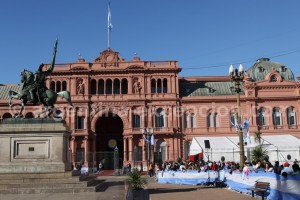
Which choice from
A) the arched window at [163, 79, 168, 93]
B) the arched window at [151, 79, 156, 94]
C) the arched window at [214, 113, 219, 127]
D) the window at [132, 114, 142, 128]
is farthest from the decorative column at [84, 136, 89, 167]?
the arched window at [214, 113, 219, 127]

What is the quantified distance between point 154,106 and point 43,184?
123 ft

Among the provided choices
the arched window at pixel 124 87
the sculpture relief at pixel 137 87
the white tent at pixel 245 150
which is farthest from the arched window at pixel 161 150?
the arched window at pixel 124 87

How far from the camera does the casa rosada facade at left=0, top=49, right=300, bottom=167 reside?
174 feet

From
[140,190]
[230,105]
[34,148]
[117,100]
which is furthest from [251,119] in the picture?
[34,148]

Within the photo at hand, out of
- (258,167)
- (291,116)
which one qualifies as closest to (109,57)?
(291,116)

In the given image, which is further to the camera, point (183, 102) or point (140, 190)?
point (183, 102)

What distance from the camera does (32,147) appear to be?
18.8m

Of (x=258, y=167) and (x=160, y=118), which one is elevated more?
(x=160, y=118)

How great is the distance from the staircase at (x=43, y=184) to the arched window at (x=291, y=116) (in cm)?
4309

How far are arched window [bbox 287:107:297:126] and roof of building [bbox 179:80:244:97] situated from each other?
7277mm

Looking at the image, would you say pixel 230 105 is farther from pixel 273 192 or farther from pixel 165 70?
pixel 273 192

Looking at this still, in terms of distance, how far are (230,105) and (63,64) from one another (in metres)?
25.2

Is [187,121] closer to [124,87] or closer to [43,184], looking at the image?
[124,87]

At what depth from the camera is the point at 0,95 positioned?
5881 cm
